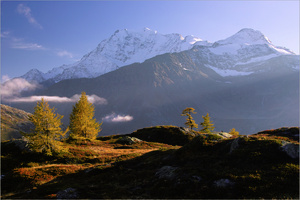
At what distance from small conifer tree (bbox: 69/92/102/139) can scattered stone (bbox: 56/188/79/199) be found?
101 ft

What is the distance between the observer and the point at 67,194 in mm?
15297

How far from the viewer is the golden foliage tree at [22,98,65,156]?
28.5 metres

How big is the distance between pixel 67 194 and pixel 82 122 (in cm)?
3226

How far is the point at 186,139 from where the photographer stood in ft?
183

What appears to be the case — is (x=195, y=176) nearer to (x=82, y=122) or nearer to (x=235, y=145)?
(x=235, y=145)

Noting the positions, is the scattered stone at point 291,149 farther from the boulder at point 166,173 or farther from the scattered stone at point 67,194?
the scattered stone at point 67,194

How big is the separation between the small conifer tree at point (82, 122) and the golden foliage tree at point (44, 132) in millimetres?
15117

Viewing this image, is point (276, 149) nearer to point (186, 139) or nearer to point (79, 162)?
point (79, 162)

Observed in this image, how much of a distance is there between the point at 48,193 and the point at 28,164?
13.0 m

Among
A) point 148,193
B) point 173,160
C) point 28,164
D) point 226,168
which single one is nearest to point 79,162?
point 28,164

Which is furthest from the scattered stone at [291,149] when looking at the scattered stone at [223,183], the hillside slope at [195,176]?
the scattered stone at [223,183]

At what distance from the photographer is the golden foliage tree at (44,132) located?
28.5m

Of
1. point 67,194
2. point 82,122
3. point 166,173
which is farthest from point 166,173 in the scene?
point 82,122

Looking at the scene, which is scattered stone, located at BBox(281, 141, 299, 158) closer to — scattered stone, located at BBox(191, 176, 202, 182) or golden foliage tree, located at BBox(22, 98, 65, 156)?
scattered stone, located at BBox(191, 176, 202, 182)
